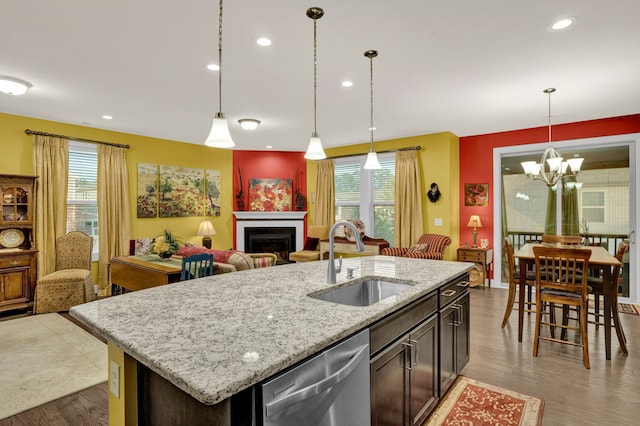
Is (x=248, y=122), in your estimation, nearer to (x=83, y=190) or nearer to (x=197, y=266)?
(x=197, y=266)

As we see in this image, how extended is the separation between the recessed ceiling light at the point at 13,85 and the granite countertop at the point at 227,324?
3232 mm

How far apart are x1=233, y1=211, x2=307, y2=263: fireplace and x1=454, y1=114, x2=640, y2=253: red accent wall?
3423 mm

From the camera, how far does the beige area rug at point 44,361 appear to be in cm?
259

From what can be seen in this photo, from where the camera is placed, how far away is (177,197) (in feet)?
21.6

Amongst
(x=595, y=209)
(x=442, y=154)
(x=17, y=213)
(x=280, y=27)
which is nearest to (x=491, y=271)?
(x=595, y=209)

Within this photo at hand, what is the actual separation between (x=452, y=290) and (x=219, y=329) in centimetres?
170

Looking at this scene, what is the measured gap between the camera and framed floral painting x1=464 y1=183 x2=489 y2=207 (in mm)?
5988

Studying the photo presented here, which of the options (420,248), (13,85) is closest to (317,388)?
(13,85)

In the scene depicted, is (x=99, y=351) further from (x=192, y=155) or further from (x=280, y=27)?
(x=192, y=155)

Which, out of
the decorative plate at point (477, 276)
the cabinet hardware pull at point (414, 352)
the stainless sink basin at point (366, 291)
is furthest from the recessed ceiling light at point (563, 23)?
the decorative plate at point (477, 276)

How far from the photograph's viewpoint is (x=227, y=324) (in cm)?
136

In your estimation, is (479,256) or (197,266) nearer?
(197,266)

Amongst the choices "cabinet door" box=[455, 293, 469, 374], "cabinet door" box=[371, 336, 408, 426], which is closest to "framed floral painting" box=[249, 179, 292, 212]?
"cabinet door" box=[455, 293, 469, 374]

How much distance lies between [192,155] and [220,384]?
6.59 metres
